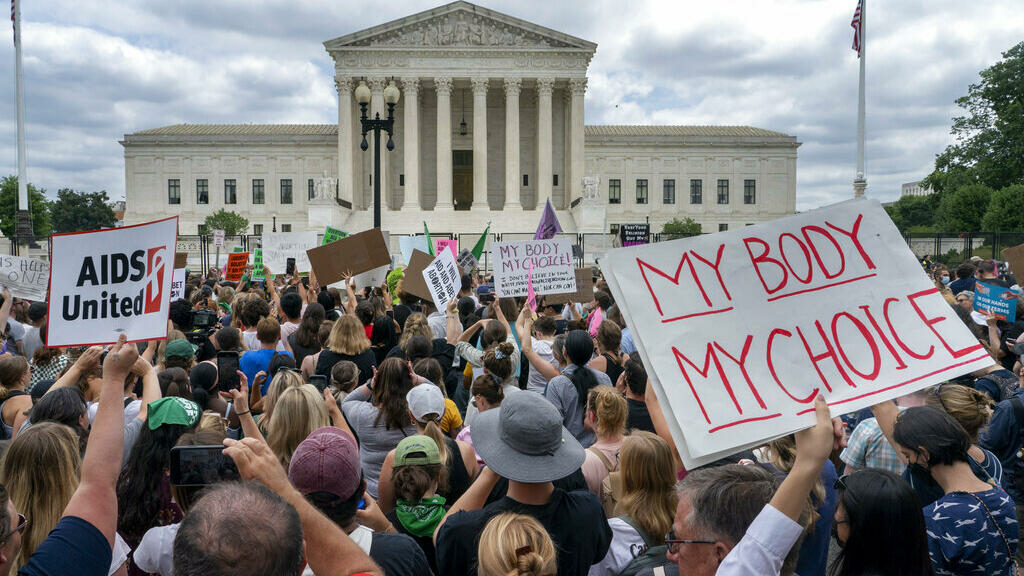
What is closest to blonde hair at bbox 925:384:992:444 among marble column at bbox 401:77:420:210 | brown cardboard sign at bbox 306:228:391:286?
brown cardboard sign at bbox 306:228:391:286

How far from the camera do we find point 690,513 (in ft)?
8.18

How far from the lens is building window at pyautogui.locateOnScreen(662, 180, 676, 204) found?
65812 mm

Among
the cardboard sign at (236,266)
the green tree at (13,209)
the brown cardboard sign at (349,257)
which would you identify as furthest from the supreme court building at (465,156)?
the brown cardboard sign at (349,257)

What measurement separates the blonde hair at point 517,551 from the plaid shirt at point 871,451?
256 centimetres

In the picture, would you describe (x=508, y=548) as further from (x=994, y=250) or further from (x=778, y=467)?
(x=994, y=250)

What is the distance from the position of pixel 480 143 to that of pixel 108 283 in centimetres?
5002

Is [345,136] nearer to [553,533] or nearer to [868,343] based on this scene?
[553,533]

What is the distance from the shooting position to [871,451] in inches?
171

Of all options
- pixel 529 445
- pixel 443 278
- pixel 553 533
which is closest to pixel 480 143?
pixel 443 278

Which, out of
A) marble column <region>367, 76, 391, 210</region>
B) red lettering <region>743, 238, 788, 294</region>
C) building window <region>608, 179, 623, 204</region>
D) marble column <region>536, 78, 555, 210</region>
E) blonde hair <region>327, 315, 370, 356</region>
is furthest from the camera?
building window <region>608, 179, 623, 204</region>

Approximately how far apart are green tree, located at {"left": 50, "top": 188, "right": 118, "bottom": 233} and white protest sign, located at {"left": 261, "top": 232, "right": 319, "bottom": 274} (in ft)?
276

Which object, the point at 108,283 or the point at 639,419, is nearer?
the point at 108,283

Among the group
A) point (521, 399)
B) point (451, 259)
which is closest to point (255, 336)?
point (451, 259)

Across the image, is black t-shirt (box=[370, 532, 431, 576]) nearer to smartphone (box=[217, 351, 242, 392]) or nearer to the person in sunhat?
the person in sunhat
